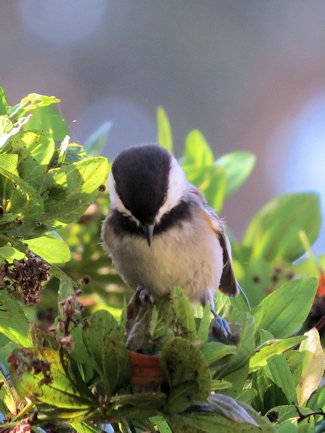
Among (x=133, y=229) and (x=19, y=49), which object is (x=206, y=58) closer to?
A: (x=19, y=49)

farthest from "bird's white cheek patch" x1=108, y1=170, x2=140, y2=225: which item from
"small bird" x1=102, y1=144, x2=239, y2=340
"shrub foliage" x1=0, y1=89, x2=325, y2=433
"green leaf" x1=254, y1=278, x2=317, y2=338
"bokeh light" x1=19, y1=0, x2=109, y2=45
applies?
"bokeh light" x1=19, y1=0, x2=109, y2=45

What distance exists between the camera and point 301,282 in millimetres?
1546

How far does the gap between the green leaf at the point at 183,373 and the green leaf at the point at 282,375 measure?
0.86ft

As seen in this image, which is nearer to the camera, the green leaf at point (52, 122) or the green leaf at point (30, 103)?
the green leaf at point (30, 103)

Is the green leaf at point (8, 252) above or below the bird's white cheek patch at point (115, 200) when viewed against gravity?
above

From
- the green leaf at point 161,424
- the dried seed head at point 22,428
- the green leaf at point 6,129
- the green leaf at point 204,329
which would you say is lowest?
the green leaf at point 161,424

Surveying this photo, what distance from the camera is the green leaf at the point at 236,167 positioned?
8.13 feet

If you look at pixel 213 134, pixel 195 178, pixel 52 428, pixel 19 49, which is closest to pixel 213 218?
pixel 195 178

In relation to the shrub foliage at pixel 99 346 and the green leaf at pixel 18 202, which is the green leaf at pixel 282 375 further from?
the green leaf at pixel 18 202

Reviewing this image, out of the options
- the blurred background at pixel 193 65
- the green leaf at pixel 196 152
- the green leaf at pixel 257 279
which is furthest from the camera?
the blurred background at pixel 193 65

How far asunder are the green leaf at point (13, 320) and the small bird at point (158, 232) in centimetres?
69

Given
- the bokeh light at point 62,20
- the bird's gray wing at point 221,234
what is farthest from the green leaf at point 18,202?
the bokeh light at point 62,20

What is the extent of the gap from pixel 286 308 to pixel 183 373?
45 centimetres

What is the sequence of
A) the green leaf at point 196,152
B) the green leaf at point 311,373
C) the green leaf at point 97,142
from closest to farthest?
the green leaf at point 311,373, the green leaf at point 97,142, the green leaf at point 196,152
